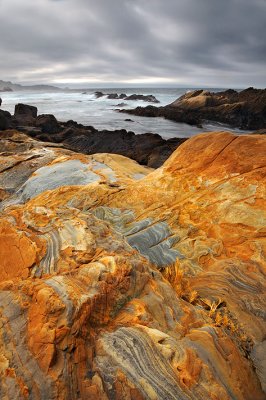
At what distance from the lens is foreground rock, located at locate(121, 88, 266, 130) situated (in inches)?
1406

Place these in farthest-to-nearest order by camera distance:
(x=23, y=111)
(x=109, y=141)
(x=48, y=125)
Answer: (x=23, y=111) < (x=48, y=125) < (x=109, y=141)

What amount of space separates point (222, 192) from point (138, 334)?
150 inches

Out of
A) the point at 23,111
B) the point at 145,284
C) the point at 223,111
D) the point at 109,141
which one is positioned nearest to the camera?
the point at 145,284

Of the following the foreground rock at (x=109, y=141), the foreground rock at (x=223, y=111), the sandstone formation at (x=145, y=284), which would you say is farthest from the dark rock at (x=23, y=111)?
the sandstone formation at (x=145, y=284)

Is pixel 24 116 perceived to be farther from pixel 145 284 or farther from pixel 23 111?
pixel 145 284

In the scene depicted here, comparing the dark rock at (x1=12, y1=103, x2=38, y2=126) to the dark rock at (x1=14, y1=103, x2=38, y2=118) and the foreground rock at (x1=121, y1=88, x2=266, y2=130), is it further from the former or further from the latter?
the foreground rock at (x1=121, y1=88, x2=266, y2=130)

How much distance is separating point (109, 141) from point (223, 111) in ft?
86.3

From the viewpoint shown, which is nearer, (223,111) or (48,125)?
(48,125)

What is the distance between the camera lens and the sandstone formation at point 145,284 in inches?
104

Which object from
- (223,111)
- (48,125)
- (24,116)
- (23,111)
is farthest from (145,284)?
(223,111)

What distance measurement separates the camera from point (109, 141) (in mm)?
16938

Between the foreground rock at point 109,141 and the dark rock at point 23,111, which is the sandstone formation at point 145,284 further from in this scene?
the dark rock at point 23,111

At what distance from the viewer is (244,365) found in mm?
3338

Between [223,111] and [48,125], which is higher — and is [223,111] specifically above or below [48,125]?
above
